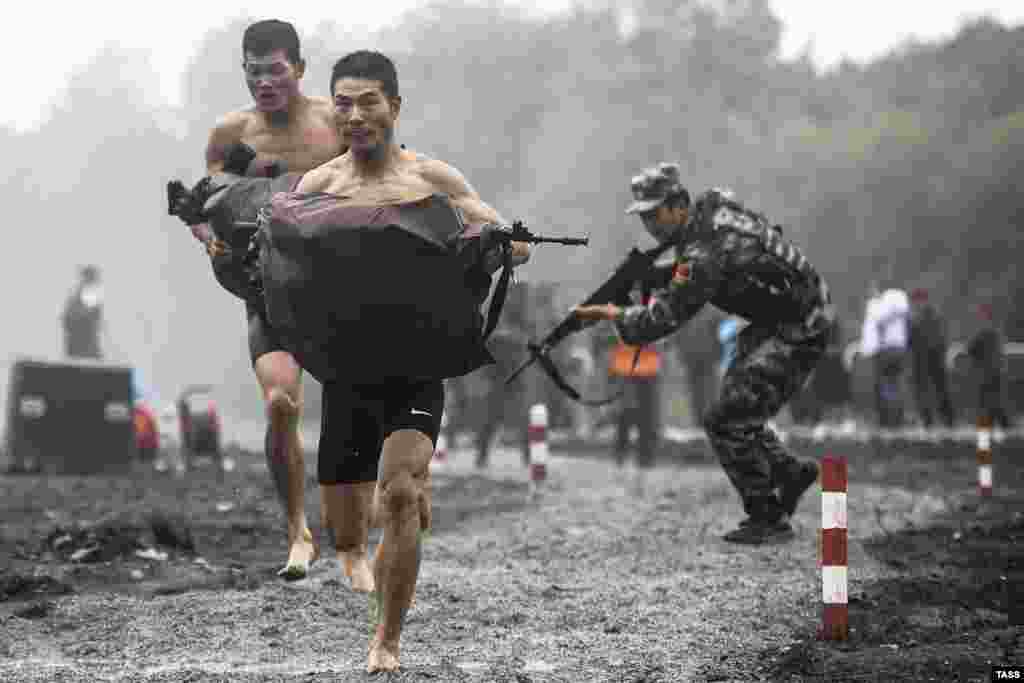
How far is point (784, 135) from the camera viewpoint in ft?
122

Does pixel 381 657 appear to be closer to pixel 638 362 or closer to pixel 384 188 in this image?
pixel 384 188

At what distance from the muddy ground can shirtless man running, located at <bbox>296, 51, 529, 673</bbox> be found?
1.14 feet

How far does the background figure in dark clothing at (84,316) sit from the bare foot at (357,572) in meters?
17.3

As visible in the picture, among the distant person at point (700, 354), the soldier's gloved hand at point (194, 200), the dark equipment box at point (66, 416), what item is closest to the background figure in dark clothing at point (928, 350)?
the distant person at point (700, 354)

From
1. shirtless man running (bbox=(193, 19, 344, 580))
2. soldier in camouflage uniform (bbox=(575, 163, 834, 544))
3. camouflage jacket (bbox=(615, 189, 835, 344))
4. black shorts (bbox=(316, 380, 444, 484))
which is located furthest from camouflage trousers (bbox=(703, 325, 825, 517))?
black shorts (bbox=(316, 380, 444, 484))

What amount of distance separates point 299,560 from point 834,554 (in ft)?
8.00

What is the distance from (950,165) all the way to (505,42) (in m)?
11.5

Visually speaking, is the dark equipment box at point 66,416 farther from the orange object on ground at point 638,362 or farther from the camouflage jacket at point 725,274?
the camouflage jacket at point 725,274

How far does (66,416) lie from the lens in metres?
16.1

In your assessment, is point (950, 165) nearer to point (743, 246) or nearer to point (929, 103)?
point (929, 103)

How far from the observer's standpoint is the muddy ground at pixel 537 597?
5891mm

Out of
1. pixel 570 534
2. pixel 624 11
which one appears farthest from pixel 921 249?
pixel 570 534

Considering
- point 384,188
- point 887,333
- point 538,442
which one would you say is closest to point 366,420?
point 384,188

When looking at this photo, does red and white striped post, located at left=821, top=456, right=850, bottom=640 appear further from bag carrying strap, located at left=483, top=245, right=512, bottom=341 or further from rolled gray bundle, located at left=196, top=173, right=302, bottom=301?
rolled gray bundle, located at left=196, top=173, right=302, bottom=301
